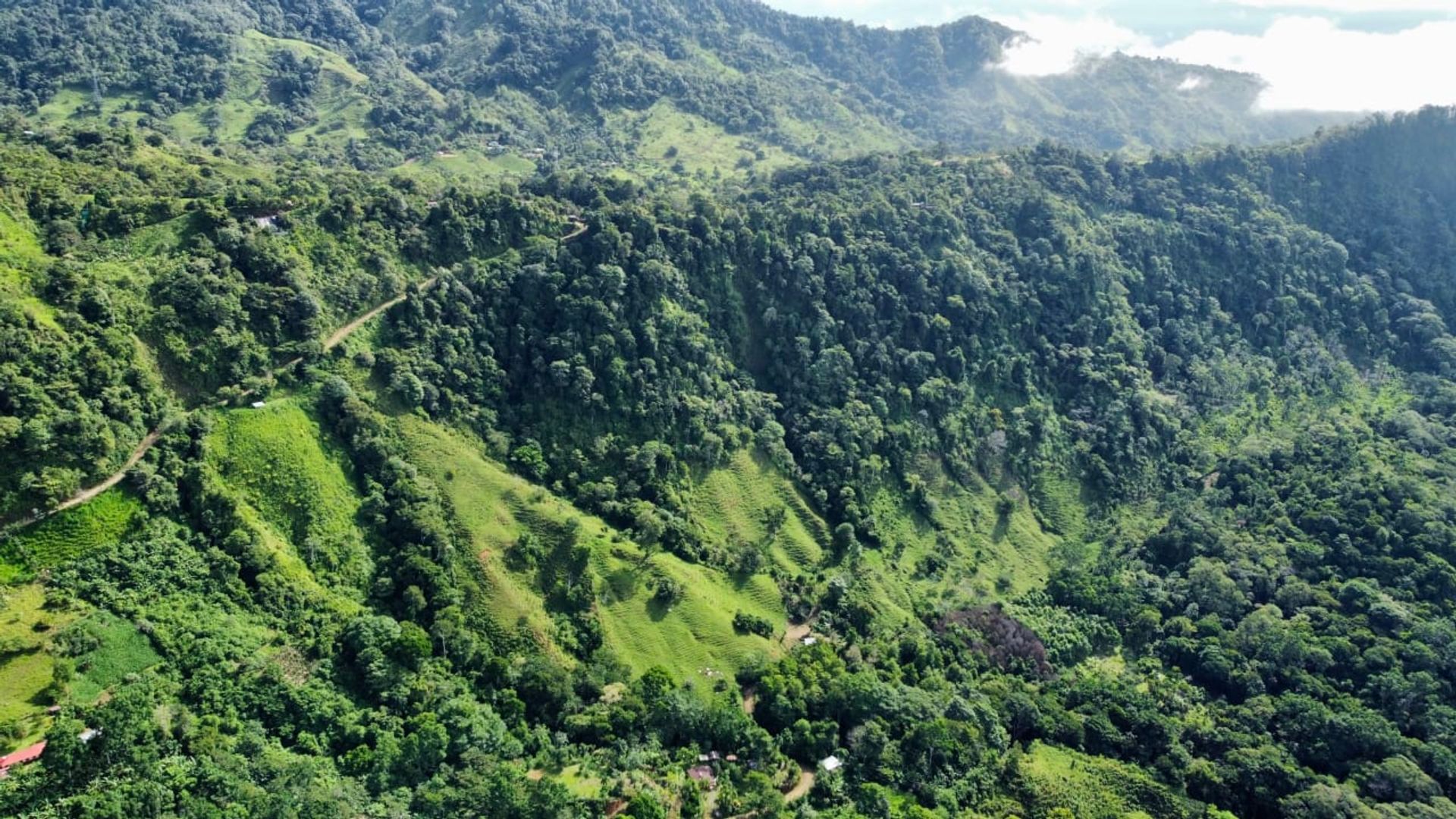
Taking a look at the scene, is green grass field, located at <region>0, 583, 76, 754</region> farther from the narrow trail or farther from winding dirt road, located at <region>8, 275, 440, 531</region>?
the narrow trail

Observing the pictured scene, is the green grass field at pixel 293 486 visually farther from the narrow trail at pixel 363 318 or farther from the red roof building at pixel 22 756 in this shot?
the red roof building at pixel 22 756

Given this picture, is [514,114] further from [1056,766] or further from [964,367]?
[1056,766]

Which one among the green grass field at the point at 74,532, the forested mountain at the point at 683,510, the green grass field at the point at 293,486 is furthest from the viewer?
the green grass field at the point at 293,486

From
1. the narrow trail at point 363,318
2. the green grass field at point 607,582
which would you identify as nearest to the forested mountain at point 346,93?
the narrow trail at point 363,318

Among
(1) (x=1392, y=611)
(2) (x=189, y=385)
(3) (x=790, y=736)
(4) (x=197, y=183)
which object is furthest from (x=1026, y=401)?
(4) (x=197, y=183)

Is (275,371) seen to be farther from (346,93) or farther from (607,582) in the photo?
(346,93)

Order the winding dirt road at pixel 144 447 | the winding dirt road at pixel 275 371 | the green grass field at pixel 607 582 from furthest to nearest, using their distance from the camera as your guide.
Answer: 1. the green grass field at pixel 607 582
2. the winding dirt road at pixel 275 371
3. the winding dirt road at pixel 144 447

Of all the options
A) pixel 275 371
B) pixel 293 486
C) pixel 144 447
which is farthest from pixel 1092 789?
pixel 144 447

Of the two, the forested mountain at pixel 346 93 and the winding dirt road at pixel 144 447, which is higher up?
the forested mountain at pixel 346 93
